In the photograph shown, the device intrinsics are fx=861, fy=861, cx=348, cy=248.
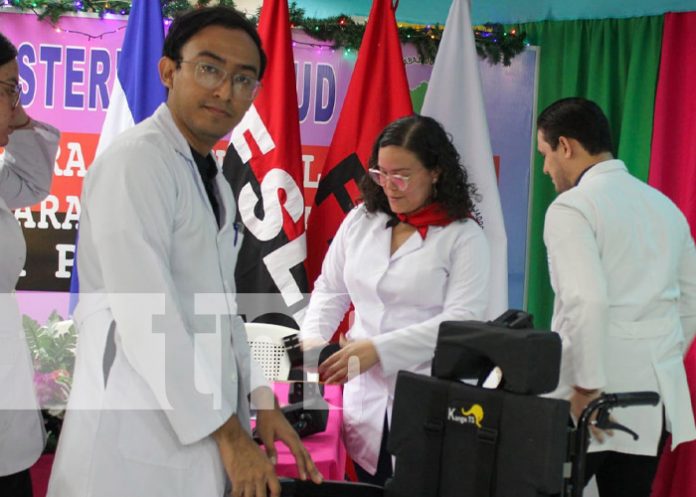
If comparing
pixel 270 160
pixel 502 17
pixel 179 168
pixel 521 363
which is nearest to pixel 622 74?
pixel 502 17

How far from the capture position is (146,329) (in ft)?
4.44

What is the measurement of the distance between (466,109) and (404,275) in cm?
155

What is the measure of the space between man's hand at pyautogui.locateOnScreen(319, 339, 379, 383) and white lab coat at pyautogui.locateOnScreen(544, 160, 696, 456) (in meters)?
0.56

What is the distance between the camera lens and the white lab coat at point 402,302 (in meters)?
2.45

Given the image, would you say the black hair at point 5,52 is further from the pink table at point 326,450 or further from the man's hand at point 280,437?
the pink table at point 326,450

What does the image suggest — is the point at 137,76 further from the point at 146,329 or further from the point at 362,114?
the point at 146,329

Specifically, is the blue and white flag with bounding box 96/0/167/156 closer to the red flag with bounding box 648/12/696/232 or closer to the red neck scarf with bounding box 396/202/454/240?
the red neck scarf with bounding box 396/202/454/240

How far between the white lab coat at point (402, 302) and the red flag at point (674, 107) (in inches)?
64.6

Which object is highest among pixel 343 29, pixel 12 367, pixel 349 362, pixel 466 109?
pixel 343 29

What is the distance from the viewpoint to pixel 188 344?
4.50ft

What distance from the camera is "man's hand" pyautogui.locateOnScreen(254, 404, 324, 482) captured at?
1579mm

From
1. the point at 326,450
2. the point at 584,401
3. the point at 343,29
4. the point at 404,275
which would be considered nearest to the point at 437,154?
the point at 404,275

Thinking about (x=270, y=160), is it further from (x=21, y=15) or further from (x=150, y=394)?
(x=150, y=394)

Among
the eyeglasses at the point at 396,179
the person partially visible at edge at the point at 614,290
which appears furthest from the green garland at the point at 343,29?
the eyeglasses at the point at 396,179
